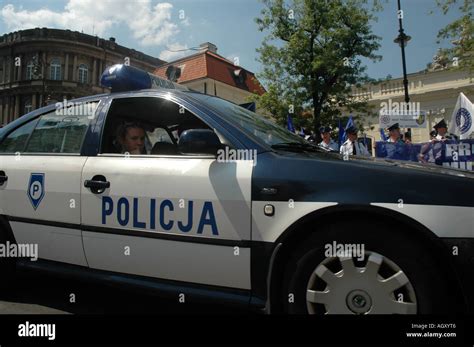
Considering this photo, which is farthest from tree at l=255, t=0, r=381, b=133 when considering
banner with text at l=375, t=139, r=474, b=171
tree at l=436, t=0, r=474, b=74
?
banner with text at l=375, t=139, r=474, b=171

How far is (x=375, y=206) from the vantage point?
2.01 m

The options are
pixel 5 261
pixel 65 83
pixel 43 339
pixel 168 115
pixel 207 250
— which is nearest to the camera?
pixel 43 339

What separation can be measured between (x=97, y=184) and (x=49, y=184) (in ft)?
1.60

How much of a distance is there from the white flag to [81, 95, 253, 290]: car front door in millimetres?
8806

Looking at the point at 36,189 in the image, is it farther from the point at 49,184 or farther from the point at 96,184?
the point at 96,184

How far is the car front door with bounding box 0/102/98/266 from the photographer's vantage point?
2.78 m

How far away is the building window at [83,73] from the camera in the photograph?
154 feet

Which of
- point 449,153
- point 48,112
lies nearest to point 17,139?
point 48,112

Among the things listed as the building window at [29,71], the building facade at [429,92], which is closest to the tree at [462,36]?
the building facade at [429,92]

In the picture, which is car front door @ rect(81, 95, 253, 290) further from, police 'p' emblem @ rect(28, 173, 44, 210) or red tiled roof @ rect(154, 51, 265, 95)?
red tiled roof @ rect(154, 51, 265, 95)

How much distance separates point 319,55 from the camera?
17.3 meters

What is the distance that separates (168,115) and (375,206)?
205cm

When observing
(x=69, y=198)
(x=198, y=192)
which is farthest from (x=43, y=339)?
(x=198, y=192)

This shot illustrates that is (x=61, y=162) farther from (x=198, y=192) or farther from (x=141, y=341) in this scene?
(x=141, y=341)
